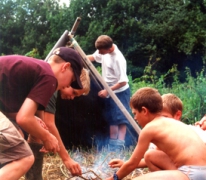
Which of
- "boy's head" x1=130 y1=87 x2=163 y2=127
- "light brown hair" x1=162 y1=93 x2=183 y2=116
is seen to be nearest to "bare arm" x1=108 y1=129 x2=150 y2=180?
"boy's head" x1=130 y1=87 x2=163 y2=127

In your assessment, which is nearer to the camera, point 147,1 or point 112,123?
point 112,123

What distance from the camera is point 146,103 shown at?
2.85 metres

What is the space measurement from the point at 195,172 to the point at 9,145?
45.5 inches

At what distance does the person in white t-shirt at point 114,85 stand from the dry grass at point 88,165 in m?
0.25

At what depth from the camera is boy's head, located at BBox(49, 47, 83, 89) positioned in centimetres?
275

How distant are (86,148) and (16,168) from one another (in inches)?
106

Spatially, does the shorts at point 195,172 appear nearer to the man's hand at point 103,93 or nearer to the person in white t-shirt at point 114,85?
the man's hand at point 103,93

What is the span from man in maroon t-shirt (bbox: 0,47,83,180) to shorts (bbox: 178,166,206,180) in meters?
0.85

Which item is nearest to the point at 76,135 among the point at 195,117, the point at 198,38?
the point at 195,117

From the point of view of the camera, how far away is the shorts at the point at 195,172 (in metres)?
2.50

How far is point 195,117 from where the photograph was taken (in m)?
5.86

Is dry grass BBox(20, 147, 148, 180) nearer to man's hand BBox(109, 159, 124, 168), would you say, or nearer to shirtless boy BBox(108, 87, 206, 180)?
man's hand BBox(109, 159, 124, 168)

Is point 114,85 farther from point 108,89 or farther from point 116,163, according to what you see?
point 116,163

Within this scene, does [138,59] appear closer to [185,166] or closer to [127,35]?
[127,35]
